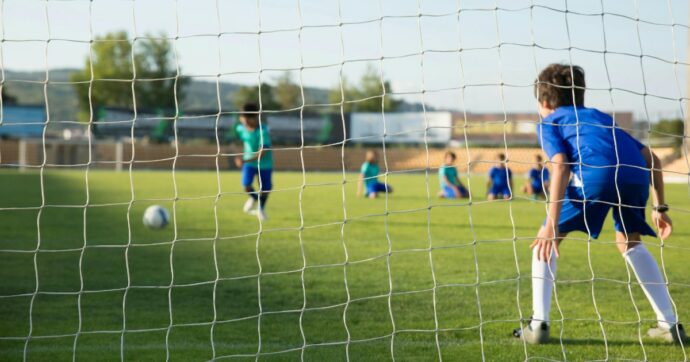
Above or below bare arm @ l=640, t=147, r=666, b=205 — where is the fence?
above

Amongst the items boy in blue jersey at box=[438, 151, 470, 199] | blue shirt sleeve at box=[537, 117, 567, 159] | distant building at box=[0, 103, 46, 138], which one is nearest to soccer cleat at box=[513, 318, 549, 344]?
blue shirt sleeve at box=[537, 117, 567, 159]

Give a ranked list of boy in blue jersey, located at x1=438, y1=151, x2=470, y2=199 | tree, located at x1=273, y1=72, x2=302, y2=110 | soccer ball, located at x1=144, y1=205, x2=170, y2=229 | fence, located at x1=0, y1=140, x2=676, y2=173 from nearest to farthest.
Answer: soccer ball, located at x1=144, y1=205, x2=170, y2=229, boy in blue jersey, located at x1=438, y1=151, x2=470, y2=199, fence, located at x1=0, y1=140, x2=676, y2=173, tree, located at x1=273, y1=72, x2=302, y2=110

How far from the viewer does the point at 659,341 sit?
454 centimetres

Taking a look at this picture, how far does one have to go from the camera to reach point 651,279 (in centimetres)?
457

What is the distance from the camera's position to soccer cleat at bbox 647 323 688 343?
176 inches

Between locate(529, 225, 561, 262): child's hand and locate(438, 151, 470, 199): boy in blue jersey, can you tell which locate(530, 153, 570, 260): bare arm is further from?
locate(438, 151, 470, 199): boy in blue jersey

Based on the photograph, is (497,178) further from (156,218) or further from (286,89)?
(286,89)

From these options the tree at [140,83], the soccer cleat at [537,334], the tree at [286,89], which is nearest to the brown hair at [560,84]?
the soccer cleat at [537,334]

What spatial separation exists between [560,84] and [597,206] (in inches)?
27.7

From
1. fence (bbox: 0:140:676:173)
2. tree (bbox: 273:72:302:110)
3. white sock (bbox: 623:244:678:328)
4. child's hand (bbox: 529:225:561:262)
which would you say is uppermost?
tree (bbox: 273:72:302:110)

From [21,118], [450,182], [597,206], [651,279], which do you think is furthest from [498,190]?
[21,118]

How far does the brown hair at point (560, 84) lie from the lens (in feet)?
14.9

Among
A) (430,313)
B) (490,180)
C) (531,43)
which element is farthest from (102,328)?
(490,180)

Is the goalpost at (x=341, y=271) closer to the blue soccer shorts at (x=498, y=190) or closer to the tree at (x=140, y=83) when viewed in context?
the blue soccer shorts at (x=498, y=190)
